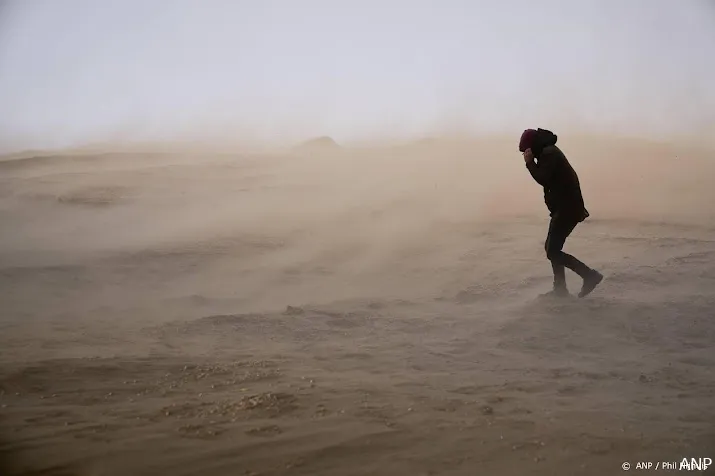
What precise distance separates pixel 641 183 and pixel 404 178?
258 inches

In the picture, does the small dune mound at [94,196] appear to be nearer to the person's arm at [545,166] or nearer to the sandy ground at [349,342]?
the sandy ground at [349,342]

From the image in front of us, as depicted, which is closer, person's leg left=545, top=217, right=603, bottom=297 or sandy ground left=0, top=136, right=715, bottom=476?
sandy ground left=0, top=136, right=715, bottom=476

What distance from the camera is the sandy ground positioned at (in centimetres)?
332

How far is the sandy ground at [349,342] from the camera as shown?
3320 millimetres

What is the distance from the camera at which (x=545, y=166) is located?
6.38 metres

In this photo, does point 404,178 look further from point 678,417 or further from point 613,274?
point 678,417

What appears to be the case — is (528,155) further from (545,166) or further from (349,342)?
(349,342)

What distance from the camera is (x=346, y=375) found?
178 inches

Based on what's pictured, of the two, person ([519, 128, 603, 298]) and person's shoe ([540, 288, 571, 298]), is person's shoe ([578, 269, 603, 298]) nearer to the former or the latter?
person ([519, 128, 603, 298])

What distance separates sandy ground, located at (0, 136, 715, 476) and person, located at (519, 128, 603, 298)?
433mm

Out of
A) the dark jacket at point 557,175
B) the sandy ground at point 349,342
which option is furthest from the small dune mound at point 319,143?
the dark jacket at point 557,175

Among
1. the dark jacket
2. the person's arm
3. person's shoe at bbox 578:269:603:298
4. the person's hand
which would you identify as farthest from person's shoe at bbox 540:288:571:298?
the person's hand

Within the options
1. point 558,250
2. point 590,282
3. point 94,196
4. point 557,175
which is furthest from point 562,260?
point 94,196

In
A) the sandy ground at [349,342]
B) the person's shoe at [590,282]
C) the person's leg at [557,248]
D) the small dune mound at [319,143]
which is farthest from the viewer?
the small dune mound at [319,143]
